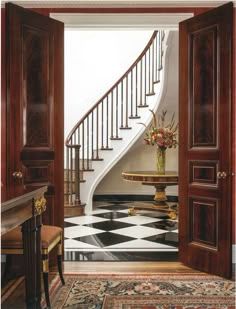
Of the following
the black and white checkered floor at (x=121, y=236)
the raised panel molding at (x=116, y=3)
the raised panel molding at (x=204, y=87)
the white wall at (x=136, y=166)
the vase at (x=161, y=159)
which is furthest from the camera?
the white wall at (x=136, y=166)

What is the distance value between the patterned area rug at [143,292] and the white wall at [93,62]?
542 cm

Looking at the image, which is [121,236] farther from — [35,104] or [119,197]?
[119,197]

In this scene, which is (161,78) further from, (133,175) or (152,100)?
(133,175)

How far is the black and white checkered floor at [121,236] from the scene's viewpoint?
12.8 ft

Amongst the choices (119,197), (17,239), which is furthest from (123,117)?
(17,239)

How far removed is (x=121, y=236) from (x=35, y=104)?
2.08 metres

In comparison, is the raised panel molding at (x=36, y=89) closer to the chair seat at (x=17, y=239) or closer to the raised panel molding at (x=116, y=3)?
the raised panel molding at (x=116, y=3)

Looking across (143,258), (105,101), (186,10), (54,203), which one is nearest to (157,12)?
(186,10)

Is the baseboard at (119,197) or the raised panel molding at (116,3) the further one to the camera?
the baseboard at (119,197)

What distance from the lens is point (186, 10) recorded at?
12.3ft

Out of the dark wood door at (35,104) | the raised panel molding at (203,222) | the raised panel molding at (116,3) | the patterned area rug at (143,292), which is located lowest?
the patterned area rug at (143,292)

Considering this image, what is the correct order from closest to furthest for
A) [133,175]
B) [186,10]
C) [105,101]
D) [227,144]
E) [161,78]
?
[227,144], [186,10], [133,175], [161,78], [105,101]

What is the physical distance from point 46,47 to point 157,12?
1159mm

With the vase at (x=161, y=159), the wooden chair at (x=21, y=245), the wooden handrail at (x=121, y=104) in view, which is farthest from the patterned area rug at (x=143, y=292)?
the wooden handrail at (x=121, y=104)
